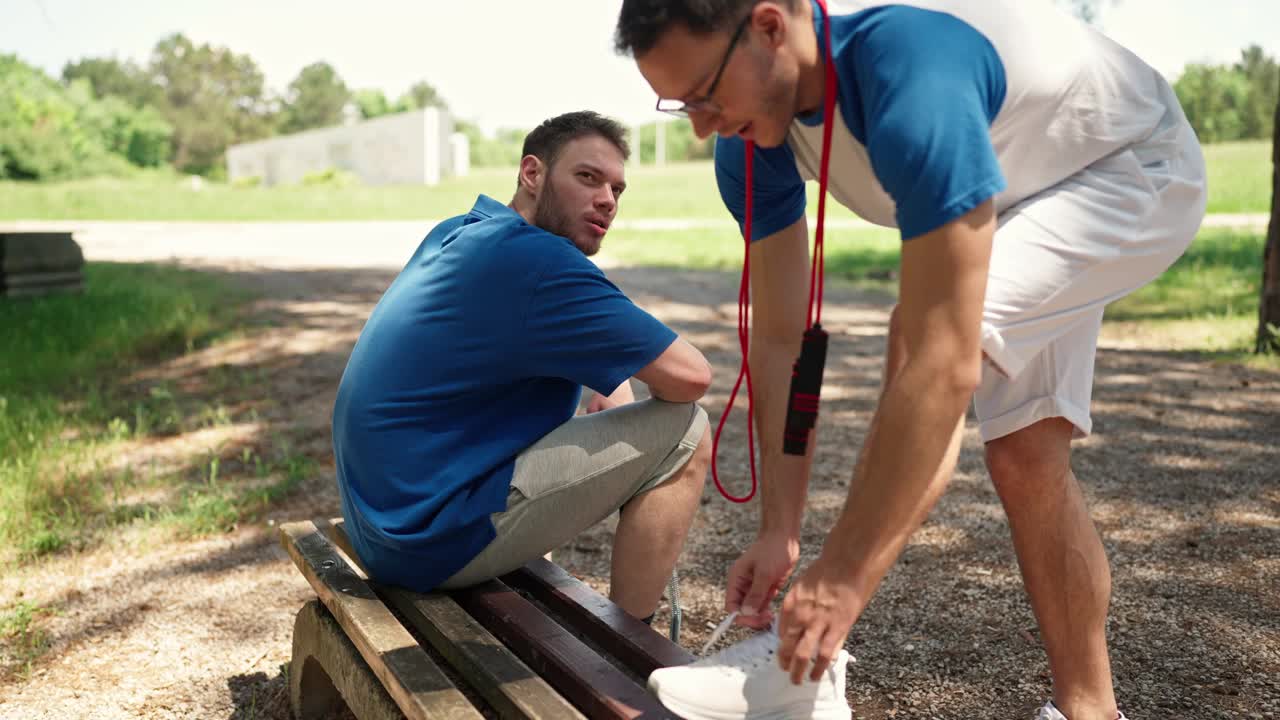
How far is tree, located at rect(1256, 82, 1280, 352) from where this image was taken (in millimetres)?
6461

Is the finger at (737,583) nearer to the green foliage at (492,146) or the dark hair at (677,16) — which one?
the dark hair at (677,16)

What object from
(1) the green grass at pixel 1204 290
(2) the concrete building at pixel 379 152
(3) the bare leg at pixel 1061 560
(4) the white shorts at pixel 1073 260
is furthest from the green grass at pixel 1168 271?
(2) the concrete building at pixel 379 152

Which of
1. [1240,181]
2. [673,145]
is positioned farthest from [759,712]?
[673,145]

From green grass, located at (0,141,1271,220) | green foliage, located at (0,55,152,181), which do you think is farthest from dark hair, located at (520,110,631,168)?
green foliage, located at (0,55,152,181)

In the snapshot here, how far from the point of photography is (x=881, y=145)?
1.41m

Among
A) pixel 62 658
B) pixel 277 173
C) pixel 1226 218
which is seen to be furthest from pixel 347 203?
pixel 277 173

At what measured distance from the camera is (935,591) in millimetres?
3186

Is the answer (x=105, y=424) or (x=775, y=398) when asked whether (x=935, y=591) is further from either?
(x=105, y=424)

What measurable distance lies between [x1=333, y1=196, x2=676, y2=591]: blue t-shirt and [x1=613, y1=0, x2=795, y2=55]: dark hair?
2.59 ft

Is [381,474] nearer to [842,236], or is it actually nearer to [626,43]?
[626,43]

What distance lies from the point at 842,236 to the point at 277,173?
158 ft

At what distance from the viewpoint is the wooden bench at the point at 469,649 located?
180cm

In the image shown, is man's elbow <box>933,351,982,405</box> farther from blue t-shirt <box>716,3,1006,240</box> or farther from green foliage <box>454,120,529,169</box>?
green foliage <box>454,120,529,169</box>

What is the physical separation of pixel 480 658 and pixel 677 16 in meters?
1.19
